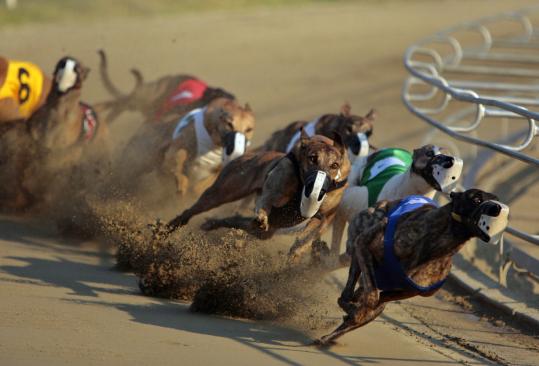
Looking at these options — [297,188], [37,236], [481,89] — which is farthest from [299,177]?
[481,89]

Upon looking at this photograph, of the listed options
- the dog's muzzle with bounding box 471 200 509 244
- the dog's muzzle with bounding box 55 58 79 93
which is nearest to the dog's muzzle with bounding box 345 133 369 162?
the dog's muzzle with bounding box 471 200 509 244

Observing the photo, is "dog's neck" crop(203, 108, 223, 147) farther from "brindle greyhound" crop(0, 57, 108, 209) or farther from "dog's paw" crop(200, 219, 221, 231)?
"brindle greyhound" crop(0, 57, 108, 209)

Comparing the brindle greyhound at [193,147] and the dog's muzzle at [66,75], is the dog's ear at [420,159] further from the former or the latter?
the dog's muzzle at [66,75]

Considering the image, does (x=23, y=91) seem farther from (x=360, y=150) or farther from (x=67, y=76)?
(x=360, y=150)

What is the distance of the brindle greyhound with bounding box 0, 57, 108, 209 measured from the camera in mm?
6930

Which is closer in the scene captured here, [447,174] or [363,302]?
[363,302]

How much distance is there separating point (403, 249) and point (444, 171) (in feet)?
2.31

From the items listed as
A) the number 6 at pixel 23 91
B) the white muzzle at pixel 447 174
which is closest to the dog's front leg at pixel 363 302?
the white muzzle at pixel 447 174

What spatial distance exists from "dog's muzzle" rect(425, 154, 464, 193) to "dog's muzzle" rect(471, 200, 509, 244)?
2.59ft

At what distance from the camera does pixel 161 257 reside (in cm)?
513

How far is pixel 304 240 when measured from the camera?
520 centimetres

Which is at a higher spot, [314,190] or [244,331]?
[314,190]

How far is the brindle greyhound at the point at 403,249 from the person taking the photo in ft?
13.8

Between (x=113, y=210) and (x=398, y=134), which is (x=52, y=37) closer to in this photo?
(x=398, y=134)
